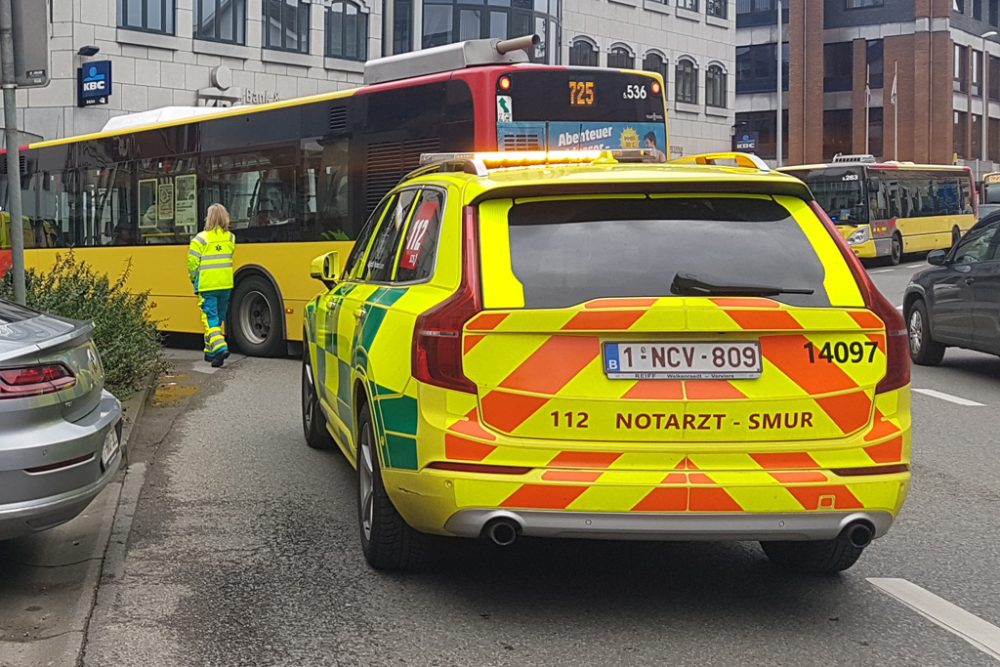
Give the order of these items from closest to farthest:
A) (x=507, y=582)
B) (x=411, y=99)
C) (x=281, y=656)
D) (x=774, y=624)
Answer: (x=281, y=656), (x=774, y=624), (x=507, y=582), (x=411, y=99)

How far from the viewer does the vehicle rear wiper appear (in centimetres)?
475

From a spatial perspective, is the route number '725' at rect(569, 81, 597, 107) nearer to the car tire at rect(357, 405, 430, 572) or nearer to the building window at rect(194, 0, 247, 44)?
the car tire at rect(357, 405, 430, 572)

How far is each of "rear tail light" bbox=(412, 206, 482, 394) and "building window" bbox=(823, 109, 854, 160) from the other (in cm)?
6931

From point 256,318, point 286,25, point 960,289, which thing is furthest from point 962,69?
point 256,318

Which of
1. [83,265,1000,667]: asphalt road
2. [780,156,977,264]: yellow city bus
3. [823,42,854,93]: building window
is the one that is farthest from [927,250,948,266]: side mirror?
[823,42,854,93]: building window

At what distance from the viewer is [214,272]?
1388 cm

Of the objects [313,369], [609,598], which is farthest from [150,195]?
[609,598]

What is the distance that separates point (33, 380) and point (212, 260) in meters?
8.98

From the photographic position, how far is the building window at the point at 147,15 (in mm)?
31547

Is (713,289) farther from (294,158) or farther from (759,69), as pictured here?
(759,69)

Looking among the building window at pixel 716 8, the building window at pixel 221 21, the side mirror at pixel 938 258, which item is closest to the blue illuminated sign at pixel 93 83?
the building window at pixel 221 21

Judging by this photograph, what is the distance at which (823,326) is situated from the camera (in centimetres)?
473

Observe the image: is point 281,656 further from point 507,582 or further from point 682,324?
point 682,324

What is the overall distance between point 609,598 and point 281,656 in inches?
53.1
